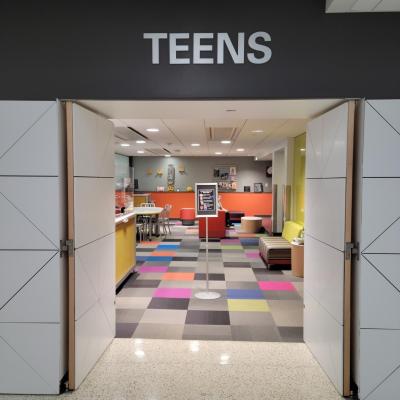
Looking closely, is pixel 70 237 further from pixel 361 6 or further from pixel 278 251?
pixel 278 251

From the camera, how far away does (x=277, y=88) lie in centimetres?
287

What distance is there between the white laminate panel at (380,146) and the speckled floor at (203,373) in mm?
1808

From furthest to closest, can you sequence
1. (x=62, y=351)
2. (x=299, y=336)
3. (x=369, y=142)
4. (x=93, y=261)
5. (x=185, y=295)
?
(x=185, y=295)
(x=299, y=336)
(x=93, y=261)
(x=62, y=351)
(x=369, y=142)

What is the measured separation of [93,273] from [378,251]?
7.82 ft

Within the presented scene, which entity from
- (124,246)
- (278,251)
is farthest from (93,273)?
(278,251)

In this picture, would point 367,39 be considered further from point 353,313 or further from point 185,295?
point 185,295

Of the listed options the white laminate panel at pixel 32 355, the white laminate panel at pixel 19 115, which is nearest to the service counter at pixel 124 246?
the white laminate panel at pixel 32 355

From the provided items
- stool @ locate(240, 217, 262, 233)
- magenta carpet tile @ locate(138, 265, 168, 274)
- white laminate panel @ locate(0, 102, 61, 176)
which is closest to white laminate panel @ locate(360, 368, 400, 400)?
white laminate panel @ locate(0, 102, 61, 176)

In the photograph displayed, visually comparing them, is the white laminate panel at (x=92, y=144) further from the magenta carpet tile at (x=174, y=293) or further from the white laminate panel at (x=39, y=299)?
the magenta carpet tile at (x=174, y=293)

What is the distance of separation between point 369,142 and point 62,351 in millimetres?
2875

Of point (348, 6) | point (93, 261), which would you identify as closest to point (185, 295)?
point (93, 261)

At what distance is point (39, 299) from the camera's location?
2.78 m

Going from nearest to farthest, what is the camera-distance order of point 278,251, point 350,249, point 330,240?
point 350,249, point 330,240, point 278,251

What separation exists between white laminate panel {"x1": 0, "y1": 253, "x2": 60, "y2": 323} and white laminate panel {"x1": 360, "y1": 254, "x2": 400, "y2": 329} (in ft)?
7.71
